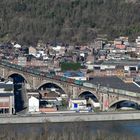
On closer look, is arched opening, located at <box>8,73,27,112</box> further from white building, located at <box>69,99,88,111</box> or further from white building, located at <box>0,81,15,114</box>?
white building, located at <box>69,99,88,111</box>

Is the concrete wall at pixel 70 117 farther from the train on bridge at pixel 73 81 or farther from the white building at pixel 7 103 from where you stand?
the train on bridge at pixel 73 81

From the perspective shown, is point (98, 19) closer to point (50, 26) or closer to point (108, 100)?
point (50, 26)

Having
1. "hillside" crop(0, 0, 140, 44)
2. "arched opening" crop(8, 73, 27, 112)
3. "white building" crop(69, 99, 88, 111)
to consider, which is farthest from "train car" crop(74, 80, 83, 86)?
"hillside" crop(0, 0, 140, 44)

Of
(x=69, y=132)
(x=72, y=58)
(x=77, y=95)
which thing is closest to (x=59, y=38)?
(x=72, y=58)

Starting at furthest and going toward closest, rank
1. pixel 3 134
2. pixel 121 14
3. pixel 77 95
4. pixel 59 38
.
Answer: pixel 121 14, pixel 59 38, pixel 77 95, pixel 3 134

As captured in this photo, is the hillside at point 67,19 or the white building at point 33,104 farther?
the hillside at point 67,19

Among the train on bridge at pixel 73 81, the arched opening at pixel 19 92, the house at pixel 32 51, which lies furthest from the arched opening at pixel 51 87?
the house at pixel 32 51
